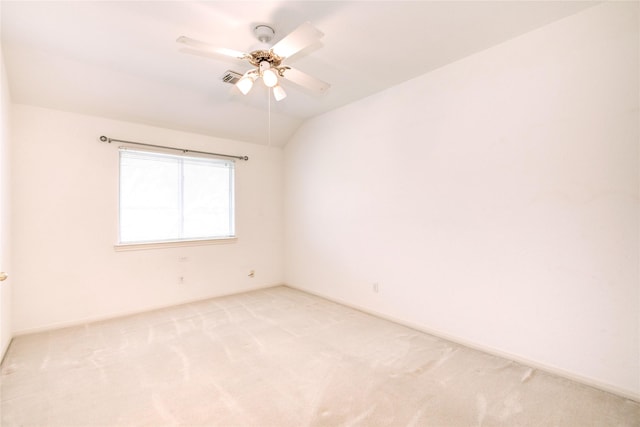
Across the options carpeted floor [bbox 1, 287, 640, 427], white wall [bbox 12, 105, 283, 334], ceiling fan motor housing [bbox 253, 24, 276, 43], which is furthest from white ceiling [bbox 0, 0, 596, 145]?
carpeted floor [bbox 1, 287, 640, 427]

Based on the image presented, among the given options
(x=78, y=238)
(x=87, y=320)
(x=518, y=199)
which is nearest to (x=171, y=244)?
(x=78, y=238)

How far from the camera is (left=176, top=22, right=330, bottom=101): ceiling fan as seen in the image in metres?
1.67

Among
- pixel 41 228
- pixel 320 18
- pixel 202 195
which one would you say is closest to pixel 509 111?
pixel 320 18

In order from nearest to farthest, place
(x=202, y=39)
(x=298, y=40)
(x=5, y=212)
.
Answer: (x=298, y=40)
(x=202, y=39)
(x=5, y=212)

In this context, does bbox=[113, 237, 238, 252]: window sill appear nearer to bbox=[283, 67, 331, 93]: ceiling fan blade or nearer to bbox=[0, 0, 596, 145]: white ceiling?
bbox=[0, 0, 596, 145]: white ceiling

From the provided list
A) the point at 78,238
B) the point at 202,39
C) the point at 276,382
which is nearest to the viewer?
the point at 276,382

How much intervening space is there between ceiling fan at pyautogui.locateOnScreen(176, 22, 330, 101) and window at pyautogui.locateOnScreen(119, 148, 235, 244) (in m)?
2.14

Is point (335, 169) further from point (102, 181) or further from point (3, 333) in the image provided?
point (3, 333)

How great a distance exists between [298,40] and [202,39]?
1.08m

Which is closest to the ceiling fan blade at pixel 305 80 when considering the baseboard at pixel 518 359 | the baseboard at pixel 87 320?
the baseboard at pixel 518 359

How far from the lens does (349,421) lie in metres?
1.71

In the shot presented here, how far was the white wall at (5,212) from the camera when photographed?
2.36m

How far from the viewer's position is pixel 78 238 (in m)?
3.18

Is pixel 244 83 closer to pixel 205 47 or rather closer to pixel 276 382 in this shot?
pixel 205 47
